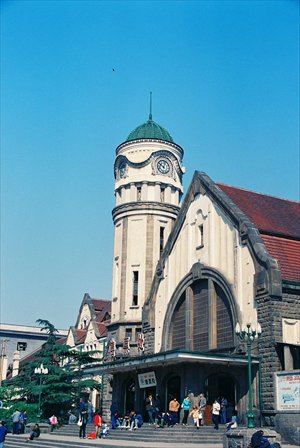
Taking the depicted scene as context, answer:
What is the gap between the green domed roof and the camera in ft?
166

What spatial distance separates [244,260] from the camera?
111 feet

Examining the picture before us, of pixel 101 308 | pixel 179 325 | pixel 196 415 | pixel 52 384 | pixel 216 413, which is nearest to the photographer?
pixel 216 413

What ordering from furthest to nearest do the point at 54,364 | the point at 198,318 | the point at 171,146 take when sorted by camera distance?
the point at 171,146 < the point at 54,364 < the point at 198,318

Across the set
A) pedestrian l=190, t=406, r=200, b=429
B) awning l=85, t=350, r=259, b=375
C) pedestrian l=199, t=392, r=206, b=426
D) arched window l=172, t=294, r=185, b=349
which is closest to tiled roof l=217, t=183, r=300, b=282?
awning l=85, t=350, r=259, b=375

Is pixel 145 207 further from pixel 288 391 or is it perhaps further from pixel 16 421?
pixel 288 391

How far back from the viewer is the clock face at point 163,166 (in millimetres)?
50034

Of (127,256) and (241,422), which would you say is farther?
(127,256)

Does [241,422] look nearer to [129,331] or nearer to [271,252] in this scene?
[271,252]

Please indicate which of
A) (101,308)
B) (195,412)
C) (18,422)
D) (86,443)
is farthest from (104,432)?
(101,308)

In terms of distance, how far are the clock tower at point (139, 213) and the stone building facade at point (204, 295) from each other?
0.08 meters

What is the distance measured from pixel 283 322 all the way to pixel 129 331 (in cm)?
1819

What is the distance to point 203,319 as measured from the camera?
119 ft

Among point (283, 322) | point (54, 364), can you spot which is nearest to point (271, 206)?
point (283, 322)

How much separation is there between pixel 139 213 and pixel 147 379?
50.4 feet
